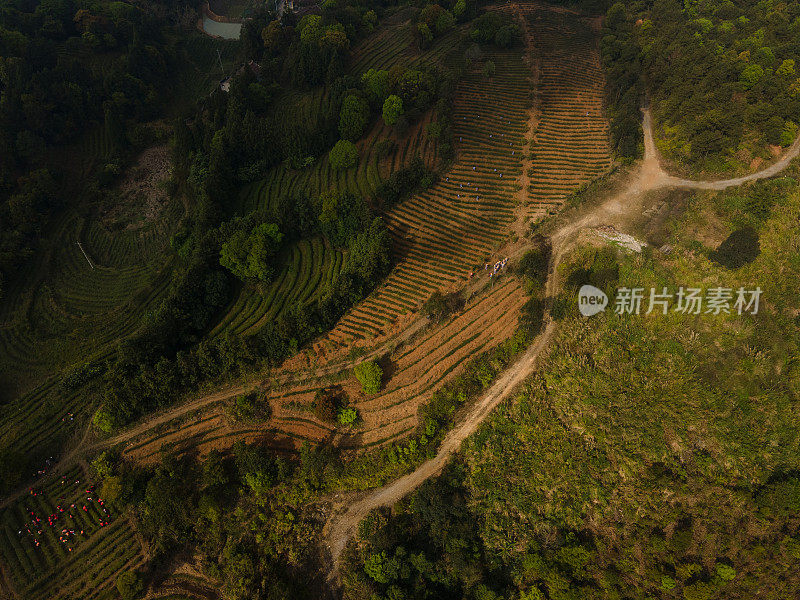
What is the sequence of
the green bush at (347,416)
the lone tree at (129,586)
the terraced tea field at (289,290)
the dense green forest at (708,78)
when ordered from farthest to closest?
the dense green forest at (708,78) → the terraced tea field at (289,290) → the green bush at (347,416) → the lone tree at (129,586)

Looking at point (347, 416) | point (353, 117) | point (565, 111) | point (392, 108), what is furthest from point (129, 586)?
point (565, 111)

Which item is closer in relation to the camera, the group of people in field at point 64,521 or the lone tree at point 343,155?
the group of people in field at point 64,521

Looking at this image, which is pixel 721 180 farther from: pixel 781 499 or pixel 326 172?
pixel 326 172

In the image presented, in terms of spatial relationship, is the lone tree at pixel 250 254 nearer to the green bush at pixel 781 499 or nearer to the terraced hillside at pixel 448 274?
the terraced hillside at pixel 448 274

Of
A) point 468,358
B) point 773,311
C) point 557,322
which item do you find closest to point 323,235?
point 468,358

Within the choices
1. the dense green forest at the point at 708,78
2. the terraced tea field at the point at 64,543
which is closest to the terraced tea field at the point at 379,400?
the terraced tea field at the point at 64,543

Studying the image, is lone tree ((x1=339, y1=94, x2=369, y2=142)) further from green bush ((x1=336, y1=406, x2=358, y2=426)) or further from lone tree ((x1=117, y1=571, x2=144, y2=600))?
lone tree ((x1=117, y1=571, x2=144, y2=600))
